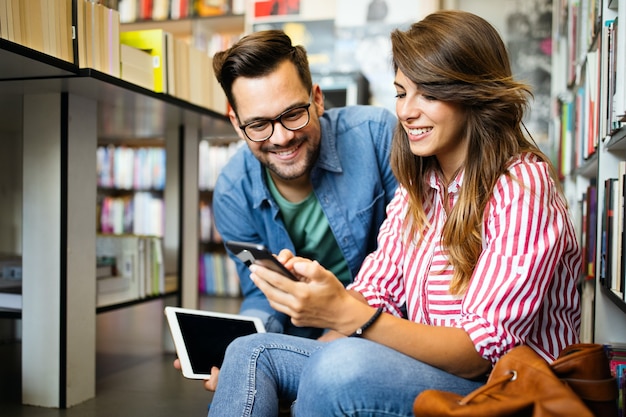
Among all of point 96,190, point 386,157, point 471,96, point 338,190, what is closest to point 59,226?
point 96,190

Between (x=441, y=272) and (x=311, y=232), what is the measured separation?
2.13 feet

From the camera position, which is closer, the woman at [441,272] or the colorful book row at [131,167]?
the woman at [441,272]

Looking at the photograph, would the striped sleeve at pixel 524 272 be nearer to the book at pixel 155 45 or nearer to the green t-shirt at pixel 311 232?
the green t-shirt at pixel 311 232

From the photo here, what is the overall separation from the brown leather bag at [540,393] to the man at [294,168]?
86cm

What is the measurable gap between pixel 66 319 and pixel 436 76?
119 cm

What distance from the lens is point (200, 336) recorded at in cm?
135

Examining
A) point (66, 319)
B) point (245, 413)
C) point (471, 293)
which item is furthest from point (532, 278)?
point (66, 319)

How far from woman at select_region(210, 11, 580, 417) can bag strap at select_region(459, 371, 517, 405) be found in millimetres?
123

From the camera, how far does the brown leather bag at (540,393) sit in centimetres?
72

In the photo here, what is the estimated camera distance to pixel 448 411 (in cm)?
73

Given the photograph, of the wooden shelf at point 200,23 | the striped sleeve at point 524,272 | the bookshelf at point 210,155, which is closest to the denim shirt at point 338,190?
the striped sleeve at point 524,272

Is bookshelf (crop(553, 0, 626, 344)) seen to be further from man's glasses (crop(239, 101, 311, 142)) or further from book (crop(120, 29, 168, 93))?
book (crop(120, 29, 168, 93))

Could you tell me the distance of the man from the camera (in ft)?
4.86

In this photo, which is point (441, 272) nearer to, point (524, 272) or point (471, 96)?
point (524, 272)
